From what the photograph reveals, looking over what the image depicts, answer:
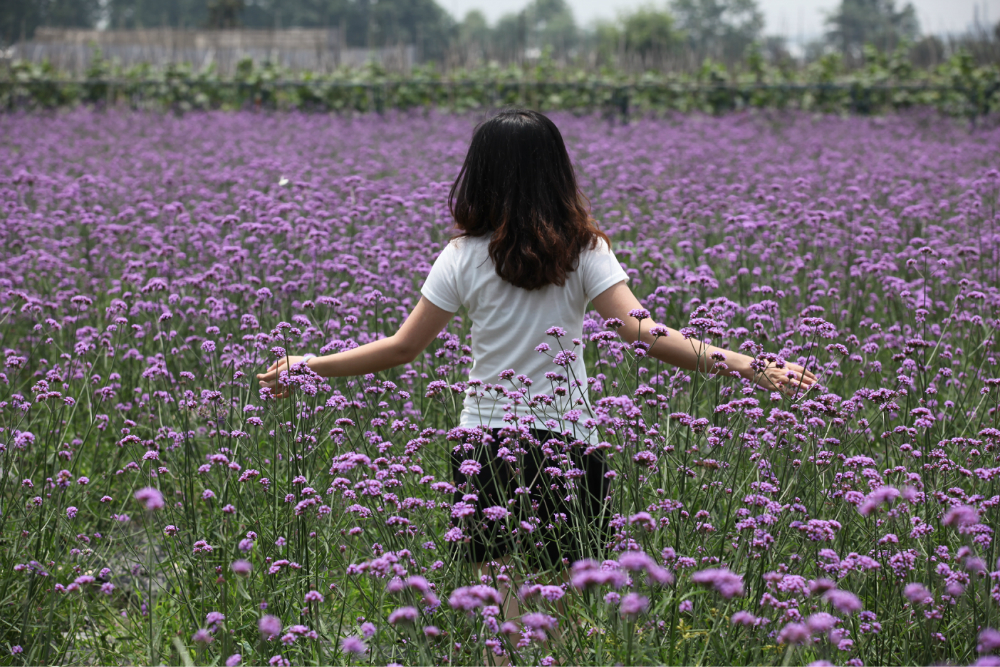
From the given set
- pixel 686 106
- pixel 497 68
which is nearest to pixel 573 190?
Result: pixel 686 106

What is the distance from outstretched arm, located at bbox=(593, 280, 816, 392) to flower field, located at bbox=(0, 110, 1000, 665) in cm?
6

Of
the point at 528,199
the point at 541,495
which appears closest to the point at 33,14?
the point at 528,199

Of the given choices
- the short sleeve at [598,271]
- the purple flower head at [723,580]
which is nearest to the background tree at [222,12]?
the short sleeve at [598,271]

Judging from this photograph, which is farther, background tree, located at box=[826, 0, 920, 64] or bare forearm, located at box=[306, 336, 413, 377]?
background tree, located at box=[826, 0, 920, 64]

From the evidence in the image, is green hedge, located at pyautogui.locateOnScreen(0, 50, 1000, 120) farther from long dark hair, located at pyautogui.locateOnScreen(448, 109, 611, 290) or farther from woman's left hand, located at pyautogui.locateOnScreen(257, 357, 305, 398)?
woman's left hand, located at pyautogui.locateOnScreen(257, 357, 305, 398)

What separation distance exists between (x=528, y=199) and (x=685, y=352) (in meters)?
0.71

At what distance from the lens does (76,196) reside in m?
7.27

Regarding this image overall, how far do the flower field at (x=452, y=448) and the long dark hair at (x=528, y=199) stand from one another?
283 millimetres

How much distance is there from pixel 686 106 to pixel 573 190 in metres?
17.3

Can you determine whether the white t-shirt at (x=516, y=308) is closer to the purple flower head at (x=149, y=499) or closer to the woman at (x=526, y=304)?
the woman at (x=526, y=304)

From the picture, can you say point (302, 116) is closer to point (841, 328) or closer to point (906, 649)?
point (841, 328)

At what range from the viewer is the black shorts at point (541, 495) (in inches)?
96.1

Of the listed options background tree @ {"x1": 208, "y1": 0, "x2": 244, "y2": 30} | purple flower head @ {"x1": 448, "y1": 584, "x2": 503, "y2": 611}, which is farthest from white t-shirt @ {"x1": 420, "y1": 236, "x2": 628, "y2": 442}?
background tree @ {"x1": 208, "y1": 0, "x2": 244, "y2": 30}

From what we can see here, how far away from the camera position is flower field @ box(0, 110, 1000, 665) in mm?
2215
